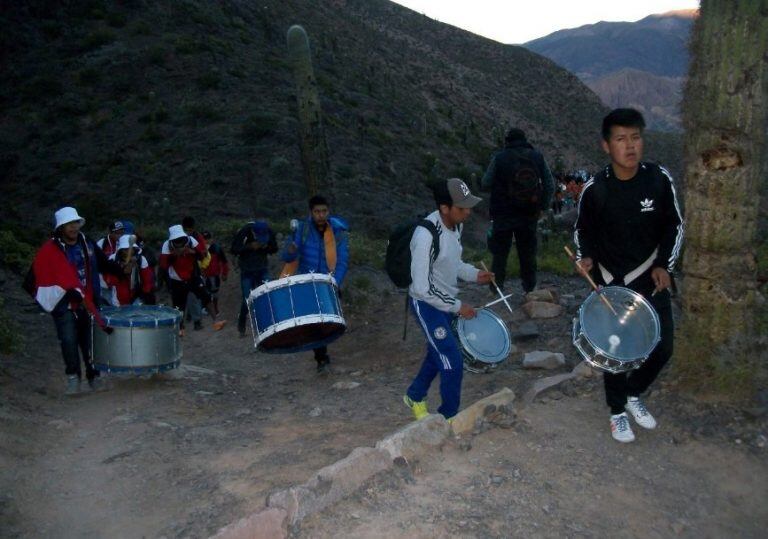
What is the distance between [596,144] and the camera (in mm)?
58469

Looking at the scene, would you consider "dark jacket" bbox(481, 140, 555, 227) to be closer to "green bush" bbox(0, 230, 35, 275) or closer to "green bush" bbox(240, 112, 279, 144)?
"green bush" bbox(0, 230, 35, 275)

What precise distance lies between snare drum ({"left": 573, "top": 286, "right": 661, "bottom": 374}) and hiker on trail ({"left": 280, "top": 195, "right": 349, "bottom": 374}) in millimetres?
3547

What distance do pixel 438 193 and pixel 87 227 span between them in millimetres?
18052

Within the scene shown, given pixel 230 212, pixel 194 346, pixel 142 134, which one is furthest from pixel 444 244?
pixel 142 134

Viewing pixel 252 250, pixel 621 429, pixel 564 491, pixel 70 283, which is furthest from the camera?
pixel 252 250

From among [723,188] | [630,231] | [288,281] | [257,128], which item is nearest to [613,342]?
[630,231]

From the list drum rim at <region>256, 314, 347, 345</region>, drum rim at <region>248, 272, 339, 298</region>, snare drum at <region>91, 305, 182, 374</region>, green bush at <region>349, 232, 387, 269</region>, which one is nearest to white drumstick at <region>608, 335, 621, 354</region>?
drum rim at <region>256, 314, 347, 345</region>

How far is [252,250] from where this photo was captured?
34.9 ft

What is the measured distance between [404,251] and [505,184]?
350cm

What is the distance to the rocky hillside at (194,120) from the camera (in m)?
22.7

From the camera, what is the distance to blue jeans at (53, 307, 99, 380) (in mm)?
7359

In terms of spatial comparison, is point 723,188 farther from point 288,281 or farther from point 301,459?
point 288,281

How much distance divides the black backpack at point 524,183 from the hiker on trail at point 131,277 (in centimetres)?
442

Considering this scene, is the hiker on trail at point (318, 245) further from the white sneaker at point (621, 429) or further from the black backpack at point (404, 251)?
the white sneaker at point (621, 429)
